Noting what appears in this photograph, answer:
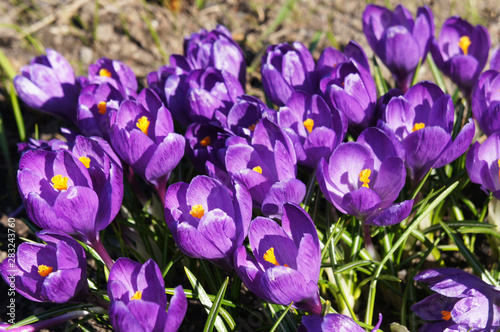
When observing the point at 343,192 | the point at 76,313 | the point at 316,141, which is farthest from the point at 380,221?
the point at 76,313

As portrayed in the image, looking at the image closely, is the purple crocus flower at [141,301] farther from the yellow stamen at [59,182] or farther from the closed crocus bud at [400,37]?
the closed crocus bud at [400,37]

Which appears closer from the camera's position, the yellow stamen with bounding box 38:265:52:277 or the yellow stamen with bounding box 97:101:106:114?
the yellow stamen with bounding box 38:265:52:277

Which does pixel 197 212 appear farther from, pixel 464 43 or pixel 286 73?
pixel 464 43

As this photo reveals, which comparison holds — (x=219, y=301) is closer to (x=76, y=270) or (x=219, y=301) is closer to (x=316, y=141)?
(x=76, y=270)

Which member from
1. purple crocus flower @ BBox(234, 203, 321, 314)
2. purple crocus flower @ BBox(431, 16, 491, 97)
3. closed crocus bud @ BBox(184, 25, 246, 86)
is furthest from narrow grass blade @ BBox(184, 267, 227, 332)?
purple crocus flower @ BBox(431, 16, 491, 97)

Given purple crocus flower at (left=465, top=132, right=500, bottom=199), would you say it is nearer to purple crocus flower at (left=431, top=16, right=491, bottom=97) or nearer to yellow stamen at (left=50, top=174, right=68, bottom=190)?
purple crocus flower at (left=431, top=16, right=491, bottom=97)

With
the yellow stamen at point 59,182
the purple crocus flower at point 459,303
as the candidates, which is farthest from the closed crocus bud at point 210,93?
the purple crocus flower at point 459,303
